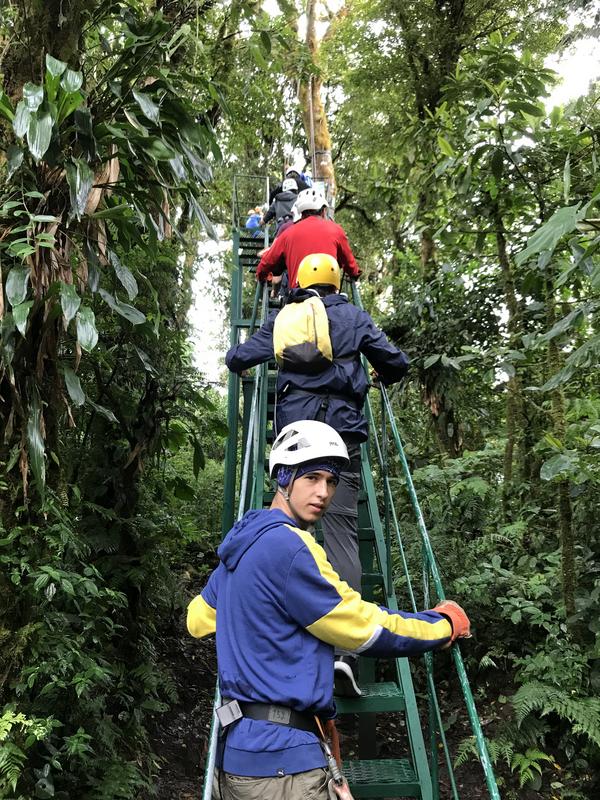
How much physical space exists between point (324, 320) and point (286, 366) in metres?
0.29

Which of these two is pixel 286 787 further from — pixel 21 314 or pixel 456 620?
pixel 21 314

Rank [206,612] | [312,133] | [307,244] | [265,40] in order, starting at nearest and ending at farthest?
[206,612]
[265,40]
[307,244]
[312,133]

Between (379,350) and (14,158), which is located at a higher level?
(14,158)

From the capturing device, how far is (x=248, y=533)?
6.04 ft

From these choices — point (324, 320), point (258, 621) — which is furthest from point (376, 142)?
point (258, 621)

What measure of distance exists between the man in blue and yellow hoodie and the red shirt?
3121 mm

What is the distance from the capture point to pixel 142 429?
492cm

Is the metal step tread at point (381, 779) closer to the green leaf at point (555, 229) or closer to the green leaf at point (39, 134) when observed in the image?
the green leaf at point (555, 229)

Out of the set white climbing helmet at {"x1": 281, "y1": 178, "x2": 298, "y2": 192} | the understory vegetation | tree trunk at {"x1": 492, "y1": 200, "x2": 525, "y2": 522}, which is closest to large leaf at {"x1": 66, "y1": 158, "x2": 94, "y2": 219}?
the understory vegetation

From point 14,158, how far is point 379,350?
1923 mm

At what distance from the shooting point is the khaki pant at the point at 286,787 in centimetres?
164

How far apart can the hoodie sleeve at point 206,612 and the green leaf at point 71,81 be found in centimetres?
221

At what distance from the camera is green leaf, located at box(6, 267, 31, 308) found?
2.88m

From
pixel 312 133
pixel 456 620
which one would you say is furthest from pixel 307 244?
pixel 312 133
